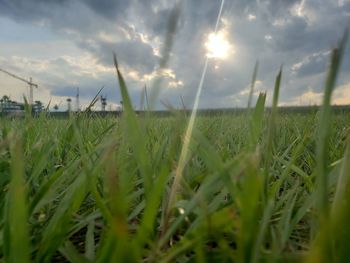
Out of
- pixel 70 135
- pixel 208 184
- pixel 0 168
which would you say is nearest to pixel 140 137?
pixel 208 184

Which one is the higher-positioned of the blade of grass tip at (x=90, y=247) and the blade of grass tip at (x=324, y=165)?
the blade of grass tip at (x=324, y=165)

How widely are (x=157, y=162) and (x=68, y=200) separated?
11.0 inches

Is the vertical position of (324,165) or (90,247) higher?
(324,165)

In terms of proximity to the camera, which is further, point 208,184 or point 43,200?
point 43,200

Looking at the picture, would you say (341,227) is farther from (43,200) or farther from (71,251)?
(43,200)

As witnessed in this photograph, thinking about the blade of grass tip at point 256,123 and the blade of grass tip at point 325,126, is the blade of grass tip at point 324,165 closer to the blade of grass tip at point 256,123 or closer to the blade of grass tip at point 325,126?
the blade of grass tip at point 325,126

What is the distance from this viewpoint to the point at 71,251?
1.61ft

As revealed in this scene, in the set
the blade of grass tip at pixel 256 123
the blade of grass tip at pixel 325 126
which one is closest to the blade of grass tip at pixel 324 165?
the blade of grass tip at pixel 325 126

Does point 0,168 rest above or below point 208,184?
below

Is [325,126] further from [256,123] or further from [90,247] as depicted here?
[90,247]

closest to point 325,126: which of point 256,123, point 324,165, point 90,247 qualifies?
point 324,165

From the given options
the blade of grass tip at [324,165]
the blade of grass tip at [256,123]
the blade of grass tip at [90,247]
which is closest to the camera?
the blade of grass tip at [324,165]

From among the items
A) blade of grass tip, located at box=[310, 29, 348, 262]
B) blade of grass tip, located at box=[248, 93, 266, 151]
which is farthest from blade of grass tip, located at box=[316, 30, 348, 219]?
blade of grass tip, located at box=[248, 93, 266, 151]

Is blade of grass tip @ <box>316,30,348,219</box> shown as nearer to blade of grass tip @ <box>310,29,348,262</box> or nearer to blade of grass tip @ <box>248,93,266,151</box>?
blade of grass tip @ <box>310,29,348,262</box>
